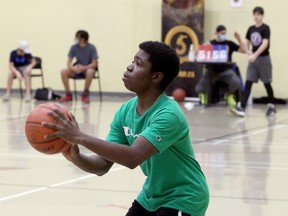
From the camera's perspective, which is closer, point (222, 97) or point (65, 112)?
point (65, 112)

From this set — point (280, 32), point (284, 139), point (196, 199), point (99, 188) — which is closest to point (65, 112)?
point (196, 199)

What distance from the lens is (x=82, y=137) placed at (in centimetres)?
383

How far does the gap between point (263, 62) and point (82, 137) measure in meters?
12.3

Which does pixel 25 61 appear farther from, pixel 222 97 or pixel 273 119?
pixel 273 119

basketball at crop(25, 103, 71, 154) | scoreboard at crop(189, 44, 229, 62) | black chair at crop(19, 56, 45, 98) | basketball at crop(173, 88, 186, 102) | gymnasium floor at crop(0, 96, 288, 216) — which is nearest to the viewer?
basketball at crop(25, 103, 71, 154)

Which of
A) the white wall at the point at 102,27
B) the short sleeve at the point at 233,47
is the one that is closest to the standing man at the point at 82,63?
the white wall at the point at 102,27

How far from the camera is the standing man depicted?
1919 cm

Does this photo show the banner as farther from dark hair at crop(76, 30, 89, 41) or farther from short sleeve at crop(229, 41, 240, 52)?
short sleeve at crop(229, 41, 240, 52)

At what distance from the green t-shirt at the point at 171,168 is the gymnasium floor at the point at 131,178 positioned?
2.33 m

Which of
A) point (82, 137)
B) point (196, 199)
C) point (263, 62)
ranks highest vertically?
point (82, 137)

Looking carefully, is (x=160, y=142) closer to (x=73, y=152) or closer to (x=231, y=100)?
(x=73, y=152)

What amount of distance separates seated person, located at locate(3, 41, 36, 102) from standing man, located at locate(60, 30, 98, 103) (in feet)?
2.83

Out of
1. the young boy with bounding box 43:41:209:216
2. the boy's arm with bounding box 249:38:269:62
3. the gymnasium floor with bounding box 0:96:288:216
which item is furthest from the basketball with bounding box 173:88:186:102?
the young boy with bounding box 43:41:209:216

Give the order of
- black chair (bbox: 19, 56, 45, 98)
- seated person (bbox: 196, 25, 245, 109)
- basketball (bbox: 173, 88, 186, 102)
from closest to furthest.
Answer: seated person (bbox: 196, 25, 245, 109), basketball (bbox: 173, 88, 186, 102), black chair (bbox: 19, 56, 45, 98)
